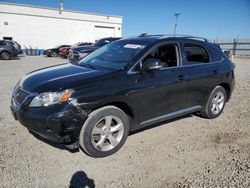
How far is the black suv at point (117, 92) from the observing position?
10.8 feet

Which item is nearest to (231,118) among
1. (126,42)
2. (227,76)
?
(227,76)

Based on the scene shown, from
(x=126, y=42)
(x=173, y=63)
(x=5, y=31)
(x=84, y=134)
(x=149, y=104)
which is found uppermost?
(x=5, y=31)

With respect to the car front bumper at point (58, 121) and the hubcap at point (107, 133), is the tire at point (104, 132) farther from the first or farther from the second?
the car front bumper at point (58, 121)

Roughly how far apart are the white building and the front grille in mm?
31021

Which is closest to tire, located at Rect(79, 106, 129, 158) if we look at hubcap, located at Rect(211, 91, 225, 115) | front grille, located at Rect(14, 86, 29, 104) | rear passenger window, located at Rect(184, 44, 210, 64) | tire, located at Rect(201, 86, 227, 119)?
front grille, located at Rect(14, 86, 29, 104)

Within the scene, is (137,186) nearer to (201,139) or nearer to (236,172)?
(236,172)

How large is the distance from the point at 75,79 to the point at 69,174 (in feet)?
4.25

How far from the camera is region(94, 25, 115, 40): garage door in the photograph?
126 feet

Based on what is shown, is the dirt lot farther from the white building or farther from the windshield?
the white building

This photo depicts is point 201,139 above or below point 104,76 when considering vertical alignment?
below

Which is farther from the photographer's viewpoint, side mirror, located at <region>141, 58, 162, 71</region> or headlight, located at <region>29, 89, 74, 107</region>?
side mirror, located at <region>141, 58, 162, 71</region>

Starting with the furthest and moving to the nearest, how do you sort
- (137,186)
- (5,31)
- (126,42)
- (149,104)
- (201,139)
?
(5,31), (126,42), (201,139), (149,104), (137,186)

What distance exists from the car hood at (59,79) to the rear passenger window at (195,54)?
183cm

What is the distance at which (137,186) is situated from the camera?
9.81 ft
